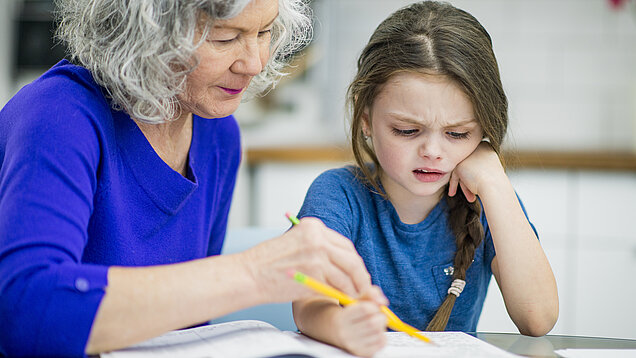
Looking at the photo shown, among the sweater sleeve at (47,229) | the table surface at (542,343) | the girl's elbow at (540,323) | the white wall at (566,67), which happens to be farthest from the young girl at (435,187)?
the white wall at (566,67)

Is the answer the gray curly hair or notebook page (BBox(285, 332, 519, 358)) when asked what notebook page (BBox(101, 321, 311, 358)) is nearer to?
notebook page (BBox(285, 332, 519, 358))

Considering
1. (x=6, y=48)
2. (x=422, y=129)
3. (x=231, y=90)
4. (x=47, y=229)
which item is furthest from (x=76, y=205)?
(x=6, y=48)

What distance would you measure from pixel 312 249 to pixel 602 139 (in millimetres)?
2172

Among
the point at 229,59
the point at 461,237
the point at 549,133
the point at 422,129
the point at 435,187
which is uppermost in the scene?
the point at 229,59

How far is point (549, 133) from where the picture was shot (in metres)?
2.60

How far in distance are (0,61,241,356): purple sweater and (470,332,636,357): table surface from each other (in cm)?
52

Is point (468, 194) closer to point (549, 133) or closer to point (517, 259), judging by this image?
point (517, 259)

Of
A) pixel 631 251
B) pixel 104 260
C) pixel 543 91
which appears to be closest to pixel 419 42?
pixel 104 260

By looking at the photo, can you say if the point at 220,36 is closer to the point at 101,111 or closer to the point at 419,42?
the point at 101,111

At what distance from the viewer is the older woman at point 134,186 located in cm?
69

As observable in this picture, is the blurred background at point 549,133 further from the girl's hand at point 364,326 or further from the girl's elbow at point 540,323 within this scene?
the girl's hand at point 364,326

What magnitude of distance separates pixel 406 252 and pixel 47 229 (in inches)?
25.3

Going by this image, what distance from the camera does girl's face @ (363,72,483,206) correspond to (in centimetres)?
102

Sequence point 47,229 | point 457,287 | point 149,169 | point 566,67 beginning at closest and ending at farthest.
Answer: point 47,229
point 149,169
point 457,287
point 566,67
